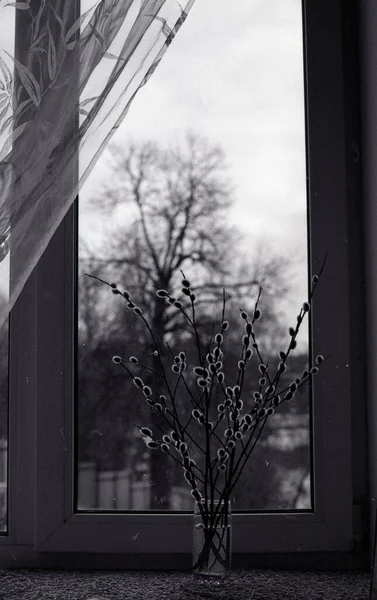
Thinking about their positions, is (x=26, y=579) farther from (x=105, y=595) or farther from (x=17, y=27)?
(x=17, y=27)

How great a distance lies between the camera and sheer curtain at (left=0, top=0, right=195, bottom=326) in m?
1.24

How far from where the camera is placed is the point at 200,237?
157 centimetres

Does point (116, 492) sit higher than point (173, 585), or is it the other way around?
point (116, 492)

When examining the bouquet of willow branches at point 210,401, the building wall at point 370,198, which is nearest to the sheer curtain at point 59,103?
the bouquet of willow branches at point 210,401

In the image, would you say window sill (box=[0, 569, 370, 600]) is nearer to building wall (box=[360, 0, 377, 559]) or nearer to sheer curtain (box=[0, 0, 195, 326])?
building wall (box=[360, 0, 377, 559])

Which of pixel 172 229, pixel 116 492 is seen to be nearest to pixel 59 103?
pixel 172 229

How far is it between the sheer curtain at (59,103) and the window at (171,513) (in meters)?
0.29

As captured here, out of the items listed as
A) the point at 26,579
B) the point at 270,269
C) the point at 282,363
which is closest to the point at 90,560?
the point at 26,579

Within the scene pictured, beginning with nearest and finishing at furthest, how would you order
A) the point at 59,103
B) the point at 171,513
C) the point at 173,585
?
the point at 59,103, the point at 173,585, the point at 171,513

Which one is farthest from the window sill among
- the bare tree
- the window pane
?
the bare tree

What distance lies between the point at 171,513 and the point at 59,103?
800mm

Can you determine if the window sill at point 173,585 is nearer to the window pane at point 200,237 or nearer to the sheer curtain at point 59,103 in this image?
the window pane at point 200,237

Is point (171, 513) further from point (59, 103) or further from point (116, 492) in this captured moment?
A: point (59, 103)

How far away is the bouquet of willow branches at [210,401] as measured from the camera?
1.38 meters
